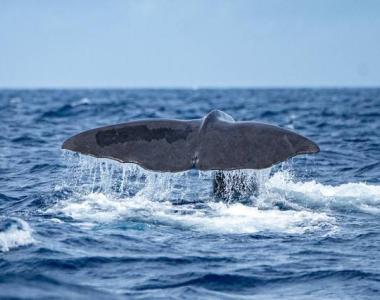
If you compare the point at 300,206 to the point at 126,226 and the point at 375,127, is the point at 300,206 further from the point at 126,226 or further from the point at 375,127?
the point at 375,127

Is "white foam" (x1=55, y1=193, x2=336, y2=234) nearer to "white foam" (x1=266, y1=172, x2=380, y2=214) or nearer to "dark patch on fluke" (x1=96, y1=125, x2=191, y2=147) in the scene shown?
"white foam" (x1=266, y1=172, x2=380, y2=214)

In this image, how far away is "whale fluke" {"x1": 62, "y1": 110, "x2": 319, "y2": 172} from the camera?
24.5 ft

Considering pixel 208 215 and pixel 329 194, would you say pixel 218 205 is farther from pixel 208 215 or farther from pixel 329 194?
pixel 329 194

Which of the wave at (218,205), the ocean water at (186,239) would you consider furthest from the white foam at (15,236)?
the wave at (218,205)

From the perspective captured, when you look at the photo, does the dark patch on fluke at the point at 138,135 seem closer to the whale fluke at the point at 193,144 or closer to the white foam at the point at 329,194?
the whale fluke at the point at 193,144

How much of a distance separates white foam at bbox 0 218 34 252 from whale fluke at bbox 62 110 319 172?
2.93 ft

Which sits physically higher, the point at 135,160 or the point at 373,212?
the point at 135,160

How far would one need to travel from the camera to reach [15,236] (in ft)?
23.6

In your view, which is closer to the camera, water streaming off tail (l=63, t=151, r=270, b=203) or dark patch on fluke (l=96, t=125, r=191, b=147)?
dark patch on fluke (l=96, t=125, r=191, b=147)

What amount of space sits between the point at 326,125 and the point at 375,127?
1.88 m

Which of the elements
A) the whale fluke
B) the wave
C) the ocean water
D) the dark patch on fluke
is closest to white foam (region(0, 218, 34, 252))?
the ocean water

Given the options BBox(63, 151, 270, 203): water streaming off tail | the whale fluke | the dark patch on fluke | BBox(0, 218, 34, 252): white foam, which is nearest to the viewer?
BBox(0, 218, 34, 252): white foam

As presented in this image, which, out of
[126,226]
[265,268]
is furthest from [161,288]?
[126,226]

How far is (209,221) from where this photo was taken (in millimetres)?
8016
